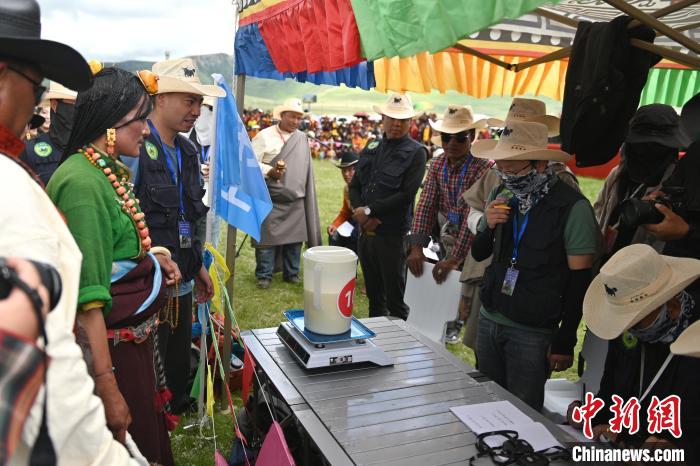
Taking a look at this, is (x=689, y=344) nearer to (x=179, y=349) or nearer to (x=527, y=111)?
(x=527, y=111)

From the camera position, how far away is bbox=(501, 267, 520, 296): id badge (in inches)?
104

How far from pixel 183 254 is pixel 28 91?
6.42 ft

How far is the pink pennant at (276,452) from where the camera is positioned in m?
1.65

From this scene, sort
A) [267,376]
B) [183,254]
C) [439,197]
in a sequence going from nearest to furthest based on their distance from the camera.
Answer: [267,376]
[183,254]
[439,197]

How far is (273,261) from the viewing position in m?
6.72

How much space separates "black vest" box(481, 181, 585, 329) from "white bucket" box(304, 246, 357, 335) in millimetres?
847

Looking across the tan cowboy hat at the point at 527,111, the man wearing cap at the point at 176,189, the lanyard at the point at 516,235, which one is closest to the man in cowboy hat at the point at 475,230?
the tan cowboy hat at the point at 527,111

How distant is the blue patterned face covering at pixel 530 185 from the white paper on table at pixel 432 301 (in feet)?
3.62

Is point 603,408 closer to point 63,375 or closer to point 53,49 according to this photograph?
point 63,375

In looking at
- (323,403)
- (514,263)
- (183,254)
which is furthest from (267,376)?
(514,263)

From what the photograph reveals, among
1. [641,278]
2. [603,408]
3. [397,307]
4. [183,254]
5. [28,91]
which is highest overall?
[28,91]

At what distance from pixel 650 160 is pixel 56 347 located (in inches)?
106

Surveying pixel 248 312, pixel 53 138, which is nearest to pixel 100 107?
pixel 53 138

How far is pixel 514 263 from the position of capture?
8.72 ft
